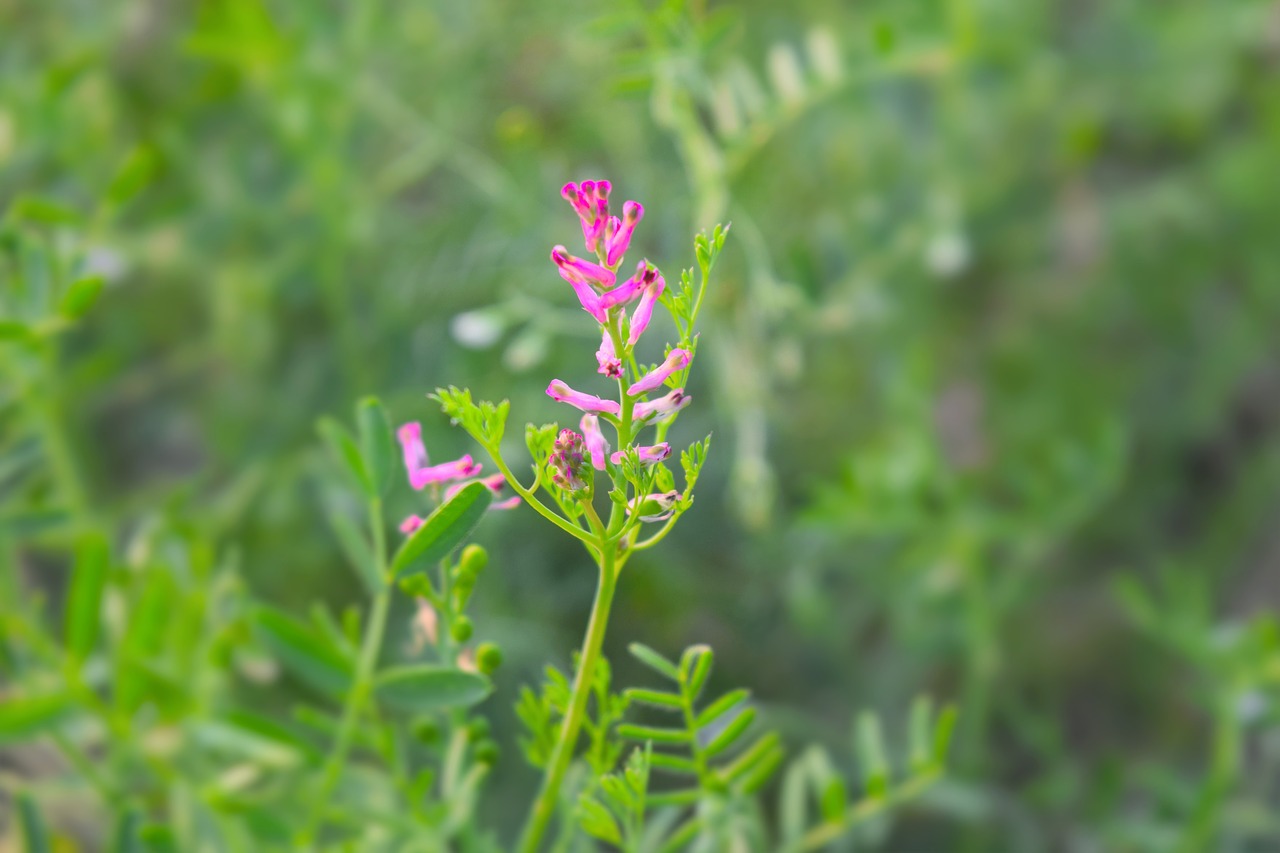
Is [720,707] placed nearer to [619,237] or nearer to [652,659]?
[652,659]

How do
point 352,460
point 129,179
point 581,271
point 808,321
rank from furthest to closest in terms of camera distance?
point 808,321, point 129,179, point 352,460, point 581,271

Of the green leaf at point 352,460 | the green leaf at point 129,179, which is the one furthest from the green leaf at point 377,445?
the green leaf at point 129,179

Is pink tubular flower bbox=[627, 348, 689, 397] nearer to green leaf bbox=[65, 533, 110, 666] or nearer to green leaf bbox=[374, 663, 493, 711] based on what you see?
green leaf bbox=[374, 663, 493, 711]

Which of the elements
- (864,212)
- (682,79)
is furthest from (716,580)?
(682,79)

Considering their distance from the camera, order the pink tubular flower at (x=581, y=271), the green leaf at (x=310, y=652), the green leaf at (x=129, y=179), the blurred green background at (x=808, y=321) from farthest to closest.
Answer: the blurred green background at (x=808, y=321), the green leaf at (x=129, y=179), the green leaf at (x=310, y=652), the pink tubular flower at (x=581, y=271)

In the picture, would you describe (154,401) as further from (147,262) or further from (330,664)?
(330,664)

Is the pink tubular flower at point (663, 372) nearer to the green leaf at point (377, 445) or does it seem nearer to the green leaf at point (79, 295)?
the green leaf at point (377, 445)

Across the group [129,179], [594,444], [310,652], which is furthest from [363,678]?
[129,179]
